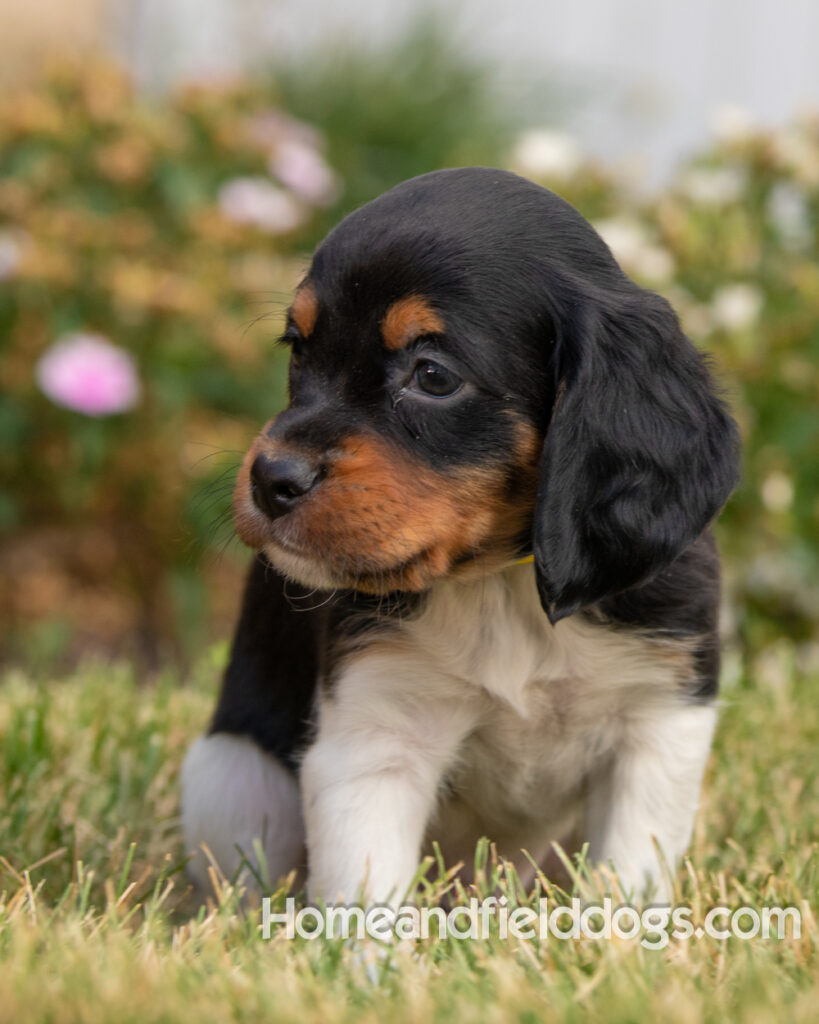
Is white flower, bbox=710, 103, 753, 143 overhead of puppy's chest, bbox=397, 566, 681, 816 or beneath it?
overhead

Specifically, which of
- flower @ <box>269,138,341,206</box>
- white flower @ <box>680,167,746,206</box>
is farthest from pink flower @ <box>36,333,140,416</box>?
white flower @ <box>680,167,746,206</box>

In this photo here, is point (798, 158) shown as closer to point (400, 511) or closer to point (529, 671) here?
point (529, 671)

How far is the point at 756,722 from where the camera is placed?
14.8 feet

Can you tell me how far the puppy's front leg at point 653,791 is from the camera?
311 cm

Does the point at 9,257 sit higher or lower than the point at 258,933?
higher

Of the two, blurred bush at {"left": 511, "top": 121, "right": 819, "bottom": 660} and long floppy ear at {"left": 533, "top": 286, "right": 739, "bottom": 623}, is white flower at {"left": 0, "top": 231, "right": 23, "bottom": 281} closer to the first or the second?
blurred bush at {"left": 511, "top": 121, "right": 819, "bottom": 660}

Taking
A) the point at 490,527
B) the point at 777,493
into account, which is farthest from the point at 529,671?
the point at 777,493

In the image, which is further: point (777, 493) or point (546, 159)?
point (546, 159)

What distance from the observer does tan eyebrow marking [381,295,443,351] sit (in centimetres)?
278

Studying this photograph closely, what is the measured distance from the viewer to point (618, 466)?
278 centimetres

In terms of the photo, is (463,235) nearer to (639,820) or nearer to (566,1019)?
(639,820)

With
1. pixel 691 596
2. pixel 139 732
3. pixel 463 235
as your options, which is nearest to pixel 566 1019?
pixel 691 596

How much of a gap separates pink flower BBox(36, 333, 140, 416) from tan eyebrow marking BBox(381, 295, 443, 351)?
3139 millimetres

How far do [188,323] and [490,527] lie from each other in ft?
11.8
